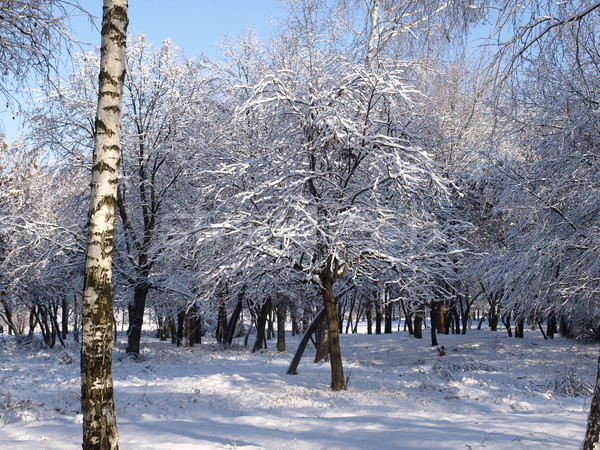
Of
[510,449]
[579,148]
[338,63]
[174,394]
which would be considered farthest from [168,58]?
[510,449]

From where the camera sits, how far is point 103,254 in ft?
14.3

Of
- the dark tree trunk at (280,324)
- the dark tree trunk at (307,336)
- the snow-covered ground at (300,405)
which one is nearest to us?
the snow-covered ground at (300,405)

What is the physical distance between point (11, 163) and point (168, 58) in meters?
11.1

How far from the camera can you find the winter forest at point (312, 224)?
17.5ft

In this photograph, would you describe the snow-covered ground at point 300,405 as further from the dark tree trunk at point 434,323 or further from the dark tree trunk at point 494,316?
the dark tree trunk at point 494,316

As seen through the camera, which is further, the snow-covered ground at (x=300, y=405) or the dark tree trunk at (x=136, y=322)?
the dark tree trunk at (x=136, y=322)

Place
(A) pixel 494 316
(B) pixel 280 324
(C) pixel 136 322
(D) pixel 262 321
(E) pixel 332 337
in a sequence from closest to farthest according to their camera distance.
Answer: (E) pixel 332 337 < (C) pixel 136 322 < (D) pixel 262 321 < (B) pixel 280 324 < (A) pixel 494 316

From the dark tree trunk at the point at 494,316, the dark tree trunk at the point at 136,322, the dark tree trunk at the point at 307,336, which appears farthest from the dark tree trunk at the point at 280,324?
the dark tree trunk at the point at 494,316

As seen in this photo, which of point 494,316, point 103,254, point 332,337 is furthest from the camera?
point 494,316

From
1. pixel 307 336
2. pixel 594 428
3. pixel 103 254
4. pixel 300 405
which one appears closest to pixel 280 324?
pixel 307 336

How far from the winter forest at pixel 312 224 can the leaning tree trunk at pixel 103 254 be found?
0.06 feet

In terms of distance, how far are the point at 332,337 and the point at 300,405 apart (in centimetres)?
192

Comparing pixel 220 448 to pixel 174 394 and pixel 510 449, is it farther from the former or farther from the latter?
pixel 174 394

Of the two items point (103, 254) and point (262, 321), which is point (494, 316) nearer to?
point (262, 321)
